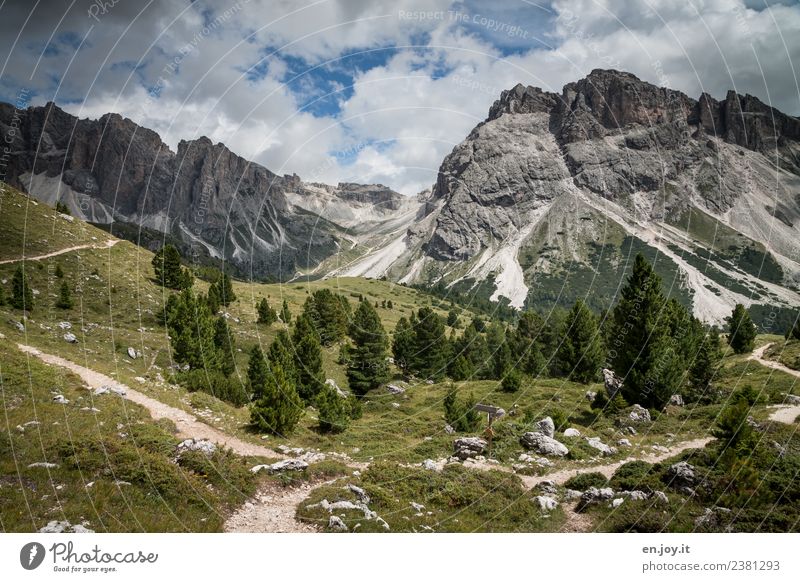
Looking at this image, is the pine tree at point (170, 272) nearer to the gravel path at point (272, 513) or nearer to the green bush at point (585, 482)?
the gravel path at point (272, 513)

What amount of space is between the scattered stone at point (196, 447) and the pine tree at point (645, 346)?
112 feet

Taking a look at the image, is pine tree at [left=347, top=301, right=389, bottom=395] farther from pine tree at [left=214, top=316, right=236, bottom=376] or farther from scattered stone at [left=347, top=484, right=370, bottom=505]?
scattered stone at [left=347, top=484, right=370, bottom=505]

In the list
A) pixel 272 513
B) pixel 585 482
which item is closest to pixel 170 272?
pixel 272 513

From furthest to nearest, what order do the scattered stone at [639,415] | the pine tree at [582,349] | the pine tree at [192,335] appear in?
the pine tree at [582,349] → the pine tree at [192,335] → the scattered stone at [639,415]

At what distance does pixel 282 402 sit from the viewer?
88.6ft

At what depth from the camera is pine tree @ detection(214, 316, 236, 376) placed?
4478cm

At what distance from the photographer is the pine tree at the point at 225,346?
147 feet

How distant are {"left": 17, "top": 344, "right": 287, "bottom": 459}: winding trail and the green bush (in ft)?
48.9

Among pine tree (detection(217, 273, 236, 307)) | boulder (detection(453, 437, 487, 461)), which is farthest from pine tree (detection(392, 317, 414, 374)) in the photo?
boulder (detection(453, 437, 487, 461))

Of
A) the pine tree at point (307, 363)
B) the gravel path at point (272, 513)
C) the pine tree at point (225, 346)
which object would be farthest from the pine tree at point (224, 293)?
the gravel path at point (272, 513)

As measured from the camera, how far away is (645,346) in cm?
4006
